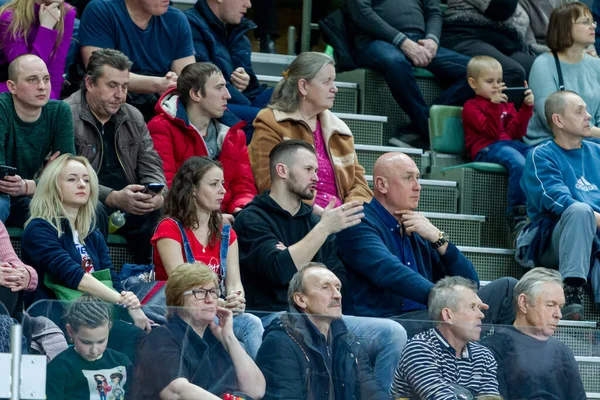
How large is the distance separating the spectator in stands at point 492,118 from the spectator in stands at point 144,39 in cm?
181

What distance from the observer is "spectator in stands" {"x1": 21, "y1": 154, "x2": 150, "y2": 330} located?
6.23 metres

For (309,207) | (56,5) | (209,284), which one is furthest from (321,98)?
(209,284)

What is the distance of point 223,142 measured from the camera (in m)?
7.63

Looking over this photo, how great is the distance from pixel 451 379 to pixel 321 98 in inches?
93.1

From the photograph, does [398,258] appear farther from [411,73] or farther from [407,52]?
[407,52]

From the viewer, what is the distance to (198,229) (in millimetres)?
6625

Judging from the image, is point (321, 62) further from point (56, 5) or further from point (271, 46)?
→ point (271, 46)

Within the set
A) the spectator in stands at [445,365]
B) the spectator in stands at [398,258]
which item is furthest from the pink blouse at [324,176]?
the spectator in stands at [445,365]

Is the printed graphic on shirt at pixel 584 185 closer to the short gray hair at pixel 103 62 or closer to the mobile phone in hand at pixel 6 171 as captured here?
the short gray hair at pixel 103 62

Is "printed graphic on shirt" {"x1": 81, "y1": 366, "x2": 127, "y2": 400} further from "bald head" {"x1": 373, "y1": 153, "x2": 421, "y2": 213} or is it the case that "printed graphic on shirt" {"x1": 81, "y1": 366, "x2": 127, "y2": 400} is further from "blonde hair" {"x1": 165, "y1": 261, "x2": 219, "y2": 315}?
"bald head" {"x1": 373, "y1": 153, "x2": 421, "y2": 213}

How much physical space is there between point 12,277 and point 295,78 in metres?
2.25

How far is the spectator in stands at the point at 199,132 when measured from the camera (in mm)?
7543

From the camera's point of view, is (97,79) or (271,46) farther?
(271,46)

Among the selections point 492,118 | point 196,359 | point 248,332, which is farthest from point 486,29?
point 196,359
